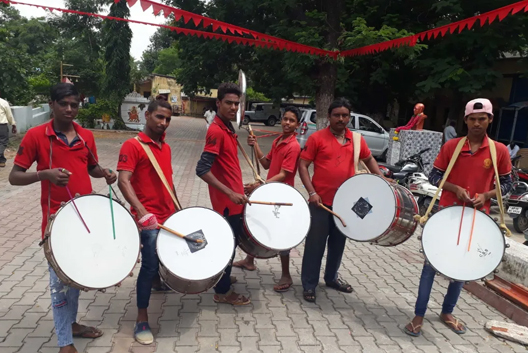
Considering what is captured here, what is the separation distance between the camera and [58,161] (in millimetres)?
2867

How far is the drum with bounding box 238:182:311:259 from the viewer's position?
11.6ft

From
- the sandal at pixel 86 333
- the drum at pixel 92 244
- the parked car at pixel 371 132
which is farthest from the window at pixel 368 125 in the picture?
the drum at pixel 92 244

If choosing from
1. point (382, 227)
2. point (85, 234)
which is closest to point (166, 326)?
point (85, 234)

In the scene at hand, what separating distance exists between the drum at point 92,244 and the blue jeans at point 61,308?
0.91ft

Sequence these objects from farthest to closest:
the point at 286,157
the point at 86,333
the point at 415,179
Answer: the point at 415,179, the point at 286,157, the point at 86,333

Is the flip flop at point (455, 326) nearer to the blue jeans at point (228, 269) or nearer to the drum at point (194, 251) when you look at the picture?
the blue jeans at point (228, 269)

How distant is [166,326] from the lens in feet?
11.7

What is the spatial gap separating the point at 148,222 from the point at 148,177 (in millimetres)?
386

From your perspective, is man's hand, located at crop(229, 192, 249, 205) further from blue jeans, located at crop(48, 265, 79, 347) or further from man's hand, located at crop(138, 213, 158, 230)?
blue jeans, located at crop(48, 265, 79, 347)

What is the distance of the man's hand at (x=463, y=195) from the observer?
338 cm

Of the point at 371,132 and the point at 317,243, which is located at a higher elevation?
the point at 371,132

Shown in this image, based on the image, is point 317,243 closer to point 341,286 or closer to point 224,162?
point 341,286

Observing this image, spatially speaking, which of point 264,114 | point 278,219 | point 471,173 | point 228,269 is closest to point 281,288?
point 228,269

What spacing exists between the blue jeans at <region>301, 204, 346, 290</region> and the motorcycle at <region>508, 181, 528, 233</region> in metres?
4.38
